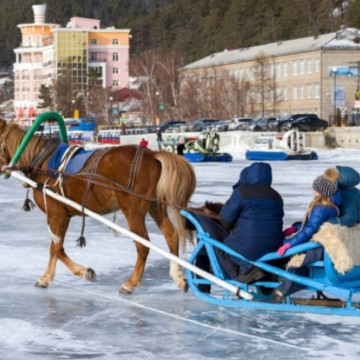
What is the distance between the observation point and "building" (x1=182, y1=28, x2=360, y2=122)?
9444 cm

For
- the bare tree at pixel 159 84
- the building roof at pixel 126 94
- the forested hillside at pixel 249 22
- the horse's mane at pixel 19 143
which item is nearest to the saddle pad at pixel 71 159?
the horse's mane at pixel 19 143

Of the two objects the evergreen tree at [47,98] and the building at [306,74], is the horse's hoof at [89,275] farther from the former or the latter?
the evergreen tree at [47,98]

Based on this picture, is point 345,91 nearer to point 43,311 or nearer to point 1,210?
point 1,210

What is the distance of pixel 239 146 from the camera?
5638cm

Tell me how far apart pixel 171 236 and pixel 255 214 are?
1438mm

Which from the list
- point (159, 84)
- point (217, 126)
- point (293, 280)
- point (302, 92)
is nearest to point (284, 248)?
point (293, 280)

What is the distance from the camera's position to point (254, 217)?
925 centimetres

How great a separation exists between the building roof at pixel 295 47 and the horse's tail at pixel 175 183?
86218 mm

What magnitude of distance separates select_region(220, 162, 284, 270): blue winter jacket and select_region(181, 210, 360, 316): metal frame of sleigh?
0.34ft

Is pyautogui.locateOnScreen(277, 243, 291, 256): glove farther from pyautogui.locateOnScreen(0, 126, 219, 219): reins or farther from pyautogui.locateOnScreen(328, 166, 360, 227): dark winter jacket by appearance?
pyautogui.locateOnScreen(0, 126, 219, 219): reins

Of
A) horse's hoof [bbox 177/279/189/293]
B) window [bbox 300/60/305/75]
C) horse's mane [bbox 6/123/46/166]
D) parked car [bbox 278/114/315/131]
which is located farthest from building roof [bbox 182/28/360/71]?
horse's hoof [bbox 177/279/189/293]

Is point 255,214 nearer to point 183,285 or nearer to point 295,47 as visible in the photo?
point 183,285

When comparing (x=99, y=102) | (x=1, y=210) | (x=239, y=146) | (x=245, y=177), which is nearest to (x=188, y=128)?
(x=239, y=146)

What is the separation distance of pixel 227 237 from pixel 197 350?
5.29 ft
